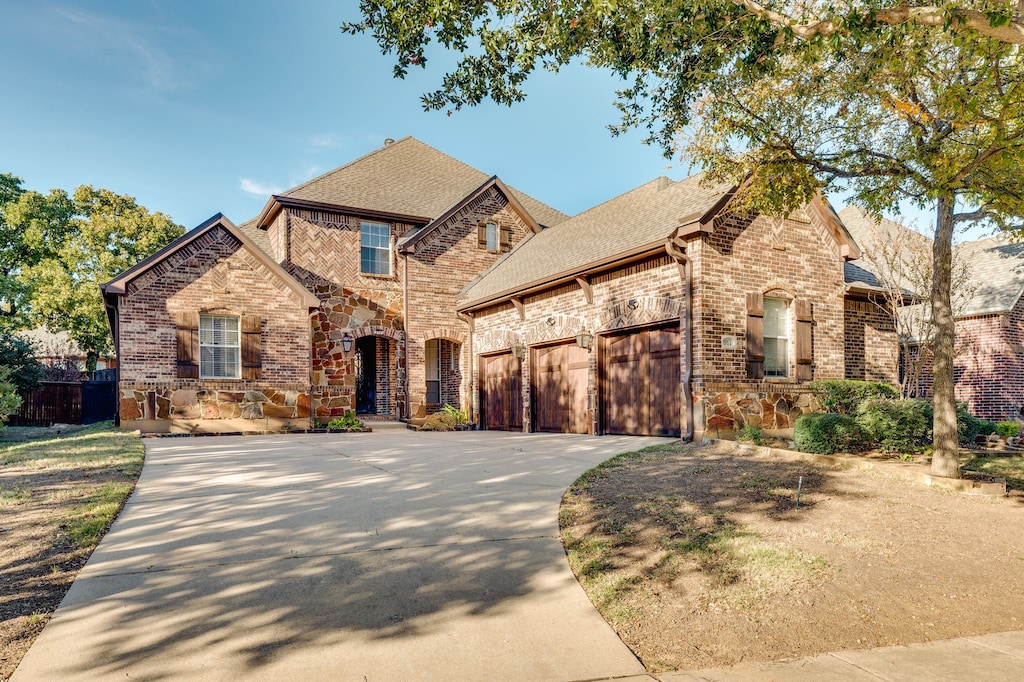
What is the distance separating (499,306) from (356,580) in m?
13.8

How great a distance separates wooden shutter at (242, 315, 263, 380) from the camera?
53.5 feet

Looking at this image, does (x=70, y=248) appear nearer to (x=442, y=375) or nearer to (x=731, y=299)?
(x=442, y=375)

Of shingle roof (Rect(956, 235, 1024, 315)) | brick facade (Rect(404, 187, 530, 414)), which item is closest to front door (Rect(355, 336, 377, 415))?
brick facade (Rect(404, 187, 530, 414))

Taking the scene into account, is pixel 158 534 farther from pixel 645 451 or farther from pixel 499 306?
pixel 499 306

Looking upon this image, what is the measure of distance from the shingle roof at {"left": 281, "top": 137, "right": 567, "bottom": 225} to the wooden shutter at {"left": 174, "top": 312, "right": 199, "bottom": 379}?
4.60 meters

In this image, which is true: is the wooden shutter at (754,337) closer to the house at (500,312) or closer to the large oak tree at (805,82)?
the house at (500,312)

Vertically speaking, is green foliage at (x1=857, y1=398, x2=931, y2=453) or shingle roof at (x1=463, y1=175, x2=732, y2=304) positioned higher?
shingle roof at (x1=463, y1=175, x2=732, y2=304)

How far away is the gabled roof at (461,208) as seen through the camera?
19.4m

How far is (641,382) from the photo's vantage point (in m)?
13.2

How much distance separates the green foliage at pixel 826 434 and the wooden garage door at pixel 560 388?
5206mm

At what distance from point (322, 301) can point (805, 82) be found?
13.8 m

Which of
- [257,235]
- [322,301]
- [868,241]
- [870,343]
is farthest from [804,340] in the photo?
[257,235]

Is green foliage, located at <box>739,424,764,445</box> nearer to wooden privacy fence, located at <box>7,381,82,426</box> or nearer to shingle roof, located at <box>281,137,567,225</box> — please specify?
shingle roof, located at <box>281,137,567,225</box>

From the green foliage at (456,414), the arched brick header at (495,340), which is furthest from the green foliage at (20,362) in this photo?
the arched brick header at (495,340)
